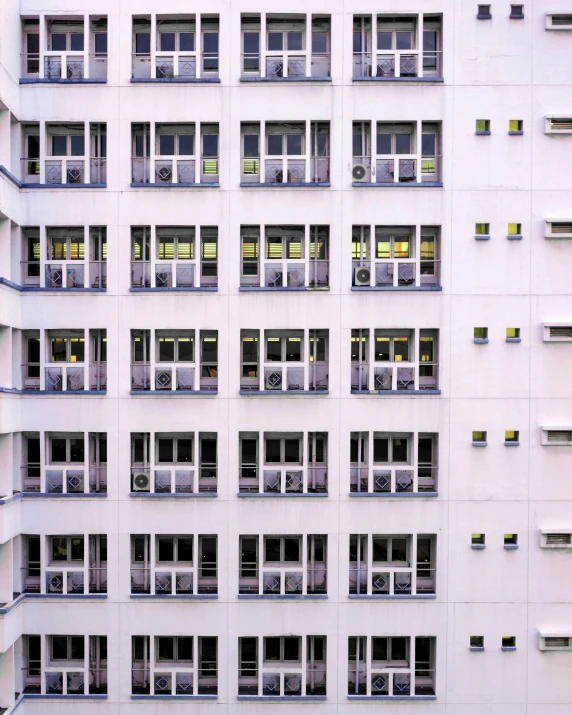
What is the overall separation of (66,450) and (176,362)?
3.44 meters

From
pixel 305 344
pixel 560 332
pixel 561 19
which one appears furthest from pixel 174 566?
pixel 561 19

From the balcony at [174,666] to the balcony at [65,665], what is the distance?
834 mm

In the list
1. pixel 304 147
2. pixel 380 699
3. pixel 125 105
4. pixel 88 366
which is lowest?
pixel 380 699

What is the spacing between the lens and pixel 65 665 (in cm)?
1423

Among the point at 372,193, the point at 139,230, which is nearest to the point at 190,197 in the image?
the point at 139,230

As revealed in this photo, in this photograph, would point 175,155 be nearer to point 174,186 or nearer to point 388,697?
point 174,186

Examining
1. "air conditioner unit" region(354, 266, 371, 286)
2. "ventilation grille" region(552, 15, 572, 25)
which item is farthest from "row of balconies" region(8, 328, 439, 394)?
"ventilation grille" region(552, 15, 572, 25)

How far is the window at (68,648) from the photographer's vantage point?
47.5 feet

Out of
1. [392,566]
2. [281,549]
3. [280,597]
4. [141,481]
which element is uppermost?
[141,481]

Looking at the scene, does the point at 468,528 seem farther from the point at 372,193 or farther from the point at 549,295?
the point at 372,193

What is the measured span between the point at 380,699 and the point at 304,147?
13195 millimetres

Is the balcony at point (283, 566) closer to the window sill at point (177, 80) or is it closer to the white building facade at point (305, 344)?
the white building facade at point (305, 344)

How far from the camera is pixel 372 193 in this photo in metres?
14.0

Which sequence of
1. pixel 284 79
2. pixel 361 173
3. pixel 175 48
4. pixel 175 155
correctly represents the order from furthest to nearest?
pixel 175 48
pixel 175 155
pixel 361 173
pixel 284 79
